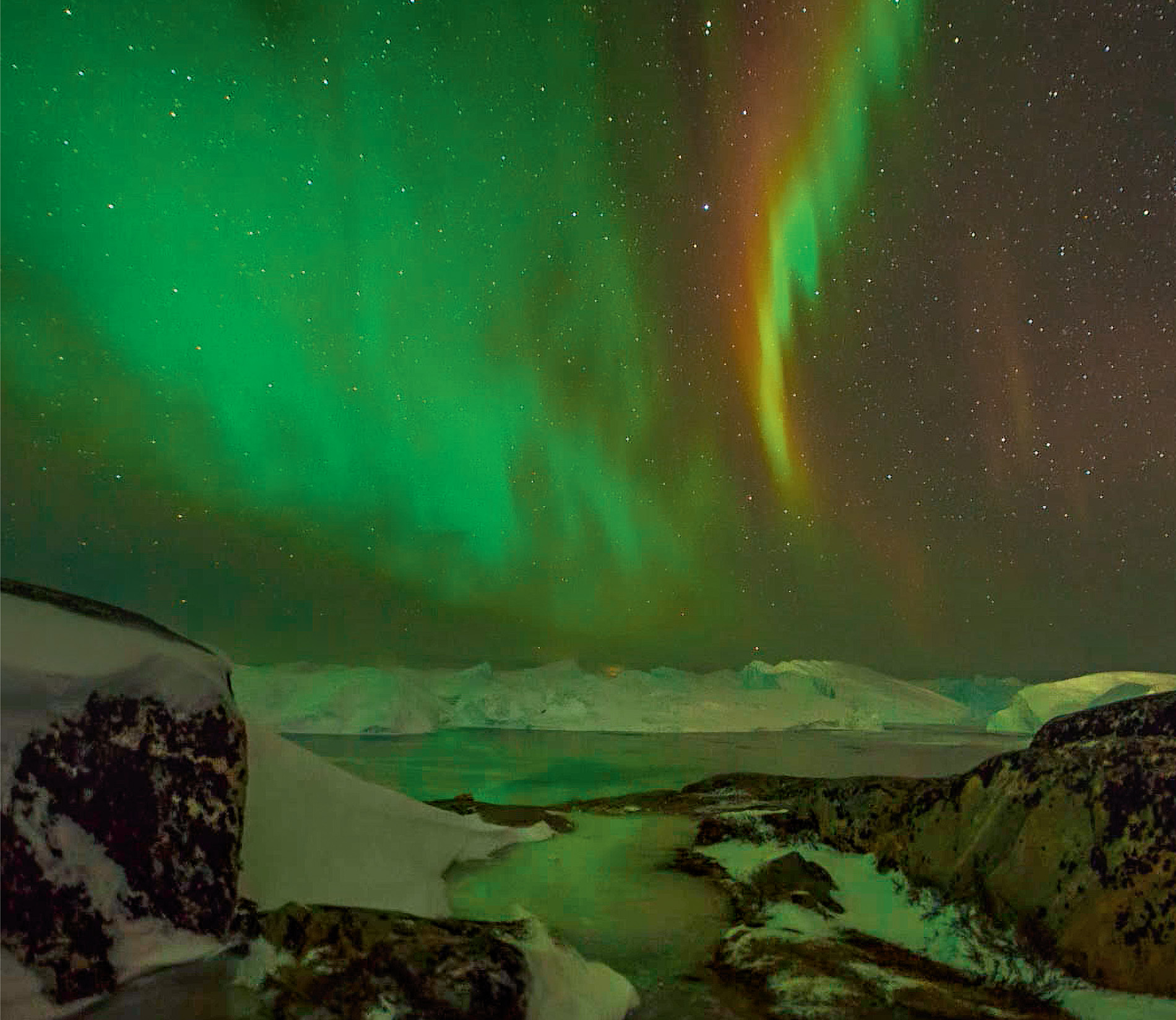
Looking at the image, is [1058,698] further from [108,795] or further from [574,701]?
[108,795]

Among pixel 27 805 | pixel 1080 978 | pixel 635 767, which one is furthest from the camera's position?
pixel 635 767

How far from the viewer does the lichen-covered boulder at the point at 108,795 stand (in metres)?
4.40

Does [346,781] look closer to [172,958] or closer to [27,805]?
[172,958]

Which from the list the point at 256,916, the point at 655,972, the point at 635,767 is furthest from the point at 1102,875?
the point at 635,767

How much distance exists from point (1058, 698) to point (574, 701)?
33.1 metres

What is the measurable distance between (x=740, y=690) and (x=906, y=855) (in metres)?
65.3

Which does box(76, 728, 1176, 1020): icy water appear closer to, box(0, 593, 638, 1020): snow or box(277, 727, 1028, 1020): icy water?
box(277, 727, 1028, 1020): icy water


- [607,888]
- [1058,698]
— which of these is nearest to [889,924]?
[607,888]

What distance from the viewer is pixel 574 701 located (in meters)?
58.0

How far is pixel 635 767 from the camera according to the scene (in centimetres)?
2002

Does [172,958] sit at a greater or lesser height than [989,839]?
lesser

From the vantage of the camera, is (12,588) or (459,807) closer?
(12,588)

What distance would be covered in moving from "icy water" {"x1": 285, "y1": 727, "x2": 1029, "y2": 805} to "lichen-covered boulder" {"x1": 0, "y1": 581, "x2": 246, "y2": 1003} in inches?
310

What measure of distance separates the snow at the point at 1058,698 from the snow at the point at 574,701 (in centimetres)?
855
